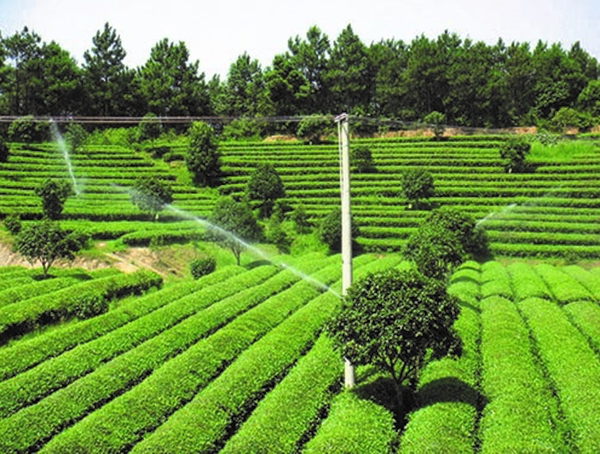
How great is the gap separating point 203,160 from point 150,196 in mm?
10170

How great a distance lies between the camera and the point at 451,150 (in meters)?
57.5

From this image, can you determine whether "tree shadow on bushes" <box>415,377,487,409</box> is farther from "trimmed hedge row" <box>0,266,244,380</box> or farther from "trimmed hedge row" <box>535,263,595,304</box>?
"trimmed hedge row" <box>535,263,595,304</box>

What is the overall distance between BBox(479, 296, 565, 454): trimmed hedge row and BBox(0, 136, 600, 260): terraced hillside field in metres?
20.8

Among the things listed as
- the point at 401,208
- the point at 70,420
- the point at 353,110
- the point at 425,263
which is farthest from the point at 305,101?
the point at 70,420

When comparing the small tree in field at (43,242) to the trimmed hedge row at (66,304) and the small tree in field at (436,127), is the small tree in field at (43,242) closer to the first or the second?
the trimmed hedge row at (66,304)

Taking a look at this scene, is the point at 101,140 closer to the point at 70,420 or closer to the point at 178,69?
the point at 178,69

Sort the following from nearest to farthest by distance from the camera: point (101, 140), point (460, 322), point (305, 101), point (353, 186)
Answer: point (460, 322) < point (353, 186) < point (101, 140) < point (305, 101)

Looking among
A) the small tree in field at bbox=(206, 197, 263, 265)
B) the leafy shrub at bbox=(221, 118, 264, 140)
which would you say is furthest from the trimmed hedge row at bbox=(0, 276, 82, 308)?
the leafy shrub at bbox=(221, 118, 264, 140)

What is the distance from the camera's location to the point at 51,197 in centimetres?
4009

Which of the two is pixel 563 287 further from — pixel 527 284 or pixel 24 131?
pixel 24 131

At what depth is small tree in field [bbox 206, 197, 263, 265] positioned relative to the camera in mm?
34000

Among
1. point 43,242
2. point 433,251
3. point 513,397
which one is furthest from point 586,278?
point 43,242

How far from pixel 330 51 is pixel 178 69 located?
22.7 m

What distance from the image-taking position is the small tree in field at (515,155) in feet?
165
